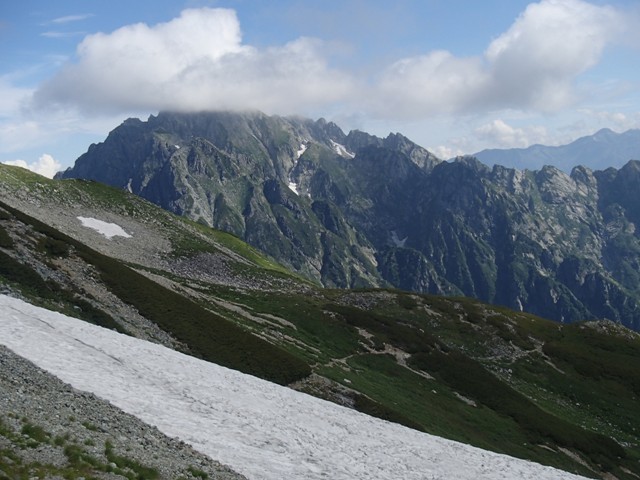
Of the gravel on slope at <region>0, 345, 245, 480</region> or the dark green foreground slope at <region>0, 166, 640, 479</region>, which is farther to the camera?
the dark green foreground slope at <region>0, 166, 640, 479</region>

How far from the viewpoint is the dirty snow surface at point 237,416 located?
28.3 metres

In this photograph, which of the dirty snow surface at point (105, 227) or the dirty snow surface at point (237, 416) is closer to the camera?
the dirty snow surface at point (237, 416)

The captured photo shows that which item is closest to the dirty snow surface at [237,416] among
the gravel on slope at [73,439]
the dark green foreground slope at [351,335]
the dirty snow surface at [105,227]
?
the gravel on slope at [73,439]

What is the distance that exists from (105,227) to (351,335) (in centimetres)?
6017

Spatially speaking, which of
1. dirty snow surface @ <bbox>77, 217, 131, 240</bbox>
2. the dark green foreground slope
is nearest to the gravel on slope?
the dark green foreground slope

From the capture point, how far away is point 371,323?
282 feet

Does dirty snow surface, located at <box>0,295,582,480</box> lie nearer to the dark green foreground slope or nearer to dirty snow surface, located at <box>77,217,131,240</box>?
the dark green foreground slope

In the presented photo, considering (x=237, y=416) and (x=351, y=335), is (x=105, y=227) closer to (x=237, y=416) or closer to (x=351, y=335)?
(x=351, y=335)

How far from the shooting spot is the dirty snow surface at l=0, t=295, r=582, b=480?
28328 millimetres

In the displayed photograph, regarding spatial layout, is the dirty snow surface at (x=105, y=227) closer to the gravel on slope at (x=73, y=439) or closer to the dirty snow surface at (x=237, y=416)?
the dirty snow surface at (x=237, y=416)

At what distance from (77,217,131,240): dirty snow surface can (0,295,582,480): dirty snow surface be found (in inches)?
2734

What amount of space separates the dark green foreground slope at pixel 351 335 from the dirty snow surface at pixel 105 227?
2140 mm

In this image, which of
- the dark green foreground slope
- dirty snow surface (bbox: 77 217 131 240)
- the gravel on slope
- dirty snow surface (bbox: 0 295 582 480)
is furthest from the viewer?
dirty snow surface (bbox: 77 217 131 240)

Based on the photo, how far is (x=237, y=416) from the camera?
32.5 meters
